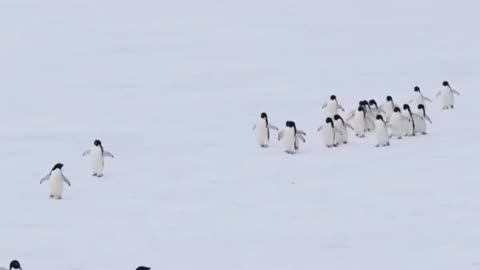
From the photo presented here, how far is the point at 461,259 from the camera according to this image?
8398 mm

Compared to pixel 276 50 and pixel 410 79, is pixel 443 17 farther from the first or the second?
pixel 410 79

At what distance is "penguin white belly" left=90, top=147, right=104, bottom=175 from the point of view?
40.3 ft

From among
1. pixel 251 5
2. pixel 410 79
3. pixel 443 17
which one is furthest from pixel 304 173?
pixel 251 5

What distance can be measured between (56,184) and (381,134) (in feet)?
14.4

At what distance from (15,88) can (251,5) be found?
57.8 ft

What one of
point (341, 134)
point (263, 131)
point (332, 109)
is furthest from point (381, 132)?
point (332, 109)

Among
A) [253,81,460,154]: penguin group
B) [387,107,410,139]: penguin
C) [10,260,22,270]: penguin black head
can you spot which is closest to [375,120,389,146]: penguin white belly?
[253,81,460,154]: penguin group

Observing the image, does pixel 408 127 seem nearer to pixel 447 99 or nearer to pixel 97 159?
pixel 447 99

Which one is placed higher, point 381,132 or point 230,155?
point 381,132

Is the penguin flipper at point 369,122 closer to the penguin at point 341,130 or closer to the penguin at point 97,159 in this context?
the penguin at point 341,130

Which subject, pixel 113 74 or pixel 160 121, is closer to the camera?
pixel 160 121

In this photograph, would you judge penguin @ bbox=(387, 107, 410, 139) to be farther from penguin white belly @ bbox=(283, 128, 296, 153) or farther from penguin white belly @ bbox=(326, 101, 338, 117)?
penguin white belly @ bbox=(326, 101, 338, 117)

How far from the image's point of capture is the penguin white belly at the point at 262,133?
45.8ft

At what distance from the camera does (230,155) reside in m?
13.6
